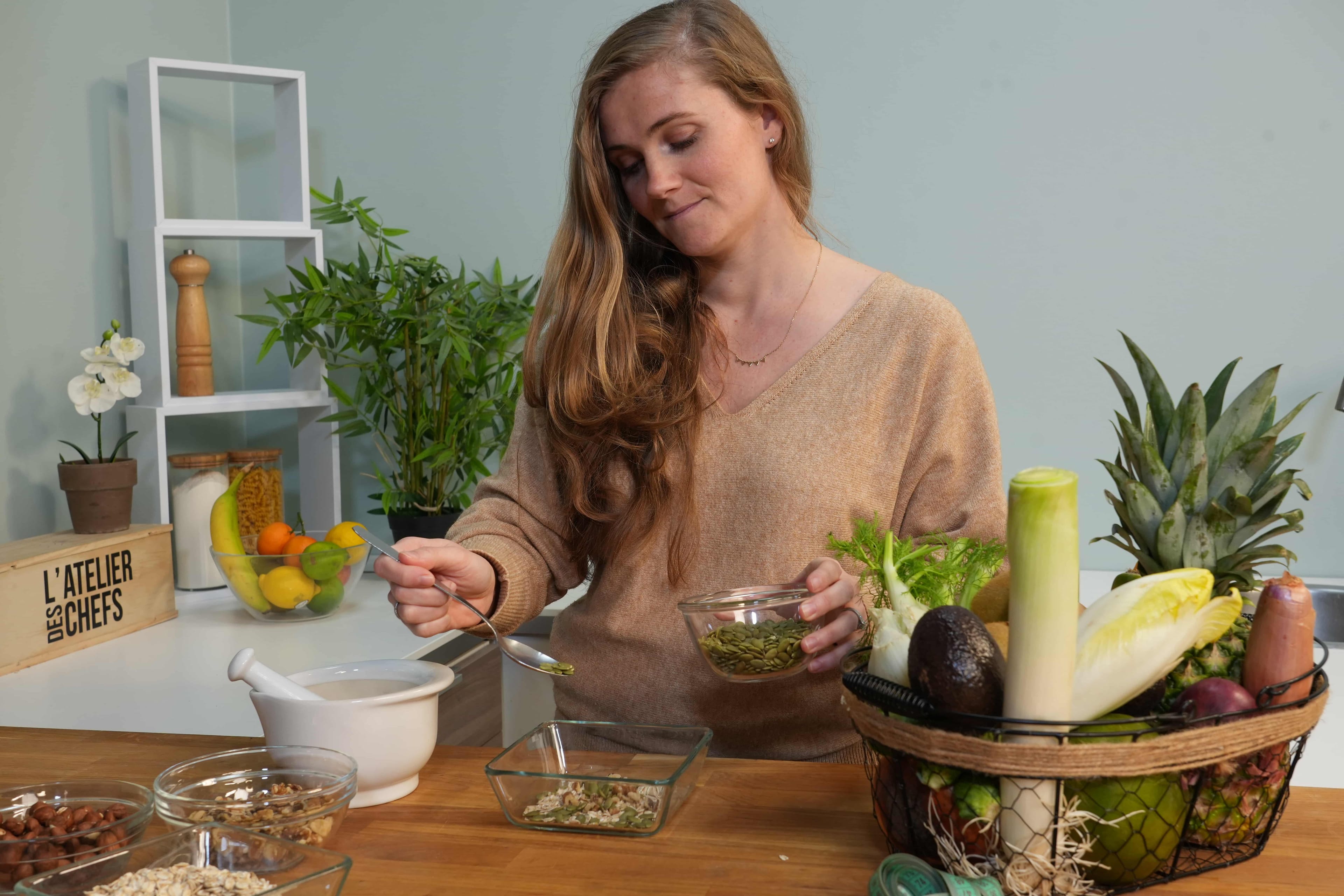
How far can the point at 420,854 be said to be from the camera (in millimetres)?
823

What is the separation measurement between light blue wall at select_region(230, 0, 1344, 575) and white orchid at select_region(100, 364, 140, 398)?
792 millimetres

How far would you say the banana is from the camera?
1.95 metres

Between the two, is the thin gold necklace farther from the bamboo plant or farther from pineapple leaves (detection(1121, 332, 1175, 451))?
the bamboo plant

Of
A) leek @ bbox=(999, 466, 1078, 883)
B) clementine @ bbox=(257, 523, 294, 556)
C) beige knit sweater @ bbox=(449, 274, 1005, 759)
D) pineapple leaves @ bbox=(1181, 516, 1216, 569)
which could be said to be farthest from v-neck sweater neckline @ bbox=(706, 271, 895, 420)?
clementine @ bbox=(257, 523, 294, 556)

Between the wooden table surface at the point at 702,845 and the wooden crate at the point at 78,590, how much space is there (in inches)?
32.5

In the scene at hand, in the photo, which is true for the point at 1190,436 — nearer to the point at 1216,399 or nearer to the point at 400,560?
the point at 1216,399

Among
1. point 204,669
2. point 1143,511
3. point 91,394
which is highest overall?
point 91,394

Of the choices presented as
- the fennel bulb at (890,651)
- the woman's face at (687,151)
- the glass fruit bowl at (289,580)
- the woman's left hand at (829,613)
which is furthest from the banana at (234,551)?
the fennel bulb at (890,651)

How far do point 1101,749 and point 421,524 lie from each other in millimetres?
1798

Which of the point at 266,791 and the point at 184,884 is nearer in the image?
the point at 184,884

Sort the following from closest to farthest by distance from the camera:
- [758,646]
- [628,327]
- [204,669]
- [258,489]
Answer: [758,646] < [628,327] < [204,669] < [258,489]

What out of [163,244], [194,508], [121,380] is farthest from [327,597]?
[163,244]

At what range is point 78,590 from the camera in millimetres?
1844

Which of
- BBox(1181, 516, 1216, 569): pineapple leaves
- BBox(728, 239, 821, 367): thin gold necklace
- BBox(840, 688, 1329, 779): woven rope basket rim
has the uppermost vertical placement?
BBox(728, 239, 821, 367): thin gold necklace
